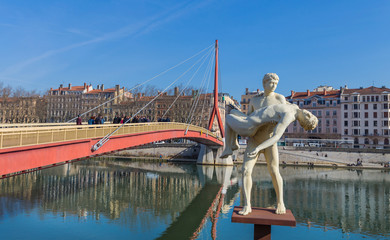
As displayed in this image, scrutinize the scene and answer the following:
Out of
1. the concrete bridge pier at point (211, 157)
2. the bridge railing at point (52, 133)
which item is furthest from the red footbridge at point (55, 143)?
the concrete bridge pier at point (211, 157)

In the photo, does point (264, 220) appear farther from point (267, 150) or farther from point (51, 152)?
point (51, 152)

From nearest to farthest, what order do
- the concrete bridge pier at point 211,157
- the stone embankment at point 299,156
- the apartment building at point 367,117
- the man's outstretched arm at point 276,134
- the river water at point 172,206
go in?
1. the man's outstretched arm at point 276,134
2. the river water at point 172,206
3. the concrete bridge pier at point 211,157
4. the stone embankment at point 299,156
5. the apartment building at point 367,117

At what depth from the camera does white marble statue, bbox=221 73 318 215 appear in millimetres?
6977

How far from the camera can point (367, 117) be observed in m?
58.0

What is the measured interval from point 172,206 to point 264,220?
14050 mm

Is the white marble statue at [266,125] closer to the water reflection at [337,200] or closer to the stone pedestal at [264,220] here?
the stone pedestal at [264,220]

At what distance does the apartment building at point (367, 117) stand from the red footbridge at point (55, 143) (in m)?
48.7

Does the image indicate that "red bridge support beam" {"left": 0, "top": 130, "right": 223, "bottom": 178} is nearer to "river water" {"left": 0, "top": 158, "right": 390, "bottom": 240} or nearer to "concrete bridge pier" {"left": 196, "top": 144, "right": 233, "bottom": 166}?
"river water" {"left": 0, "top": 158, "right": 390, "bottom": 240}

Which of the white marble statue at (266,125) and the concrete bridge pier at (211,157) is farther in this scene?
the concrete bridge pier at (211,157)

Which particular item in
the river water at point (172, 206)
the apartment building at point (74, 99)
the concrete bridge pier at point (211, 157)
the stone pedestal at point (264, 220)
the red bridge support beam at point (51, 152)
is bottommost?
the river water at point (172, 206)

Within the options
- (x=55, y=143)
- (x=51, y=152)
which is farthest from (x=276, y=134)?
(x=51, y=152)

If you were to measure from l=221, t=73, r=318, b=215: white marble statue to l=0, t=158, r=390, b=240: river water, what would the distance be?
737 centimetres

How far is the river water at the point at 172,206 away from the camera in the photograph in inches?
575

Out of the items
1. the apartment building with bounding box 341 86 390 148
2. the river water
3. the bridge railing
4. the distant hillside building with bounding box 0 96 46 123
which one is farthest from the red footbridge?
the apartment building with bounding box 341 86 390 148
